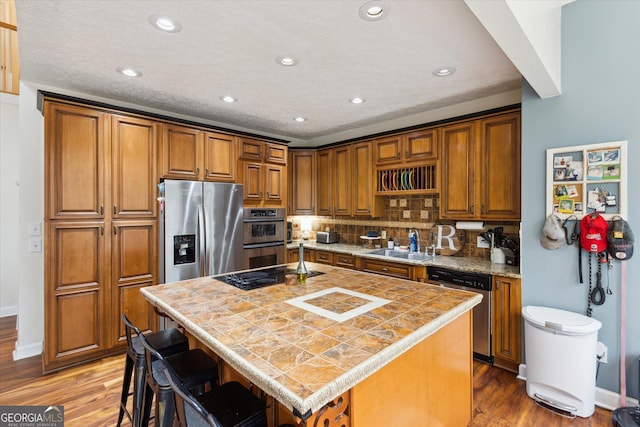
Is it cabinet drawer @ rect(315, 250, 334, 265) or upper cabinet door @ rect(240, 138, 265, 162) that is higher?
upper cabinet door @ rect(240, 138, 265, 162)

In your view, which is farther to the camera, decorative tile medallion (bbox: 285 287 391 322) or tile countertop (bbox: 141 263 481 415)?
decorative tile medallion (bbox: 285 287 391 322)

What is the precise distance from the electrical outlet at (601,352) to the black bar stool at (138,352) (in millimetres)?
2838

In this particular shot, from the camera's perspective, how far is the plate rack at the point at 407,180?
3625 millimetres

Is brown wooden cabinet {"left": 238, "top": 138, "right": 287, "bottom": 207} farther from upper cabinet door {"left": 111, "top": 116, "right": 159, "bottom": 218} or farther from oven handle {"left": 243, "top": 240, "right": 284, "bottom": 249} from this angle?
upper cabinet door {"left": 111, "top": 116, "right": 159, "bottom": 218}

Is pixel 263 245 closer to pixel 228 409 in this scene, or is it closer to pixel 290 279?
pixel 290 279

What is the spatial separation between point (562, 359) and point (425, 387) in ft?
4.50

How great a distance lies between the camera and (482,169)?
10.1ft

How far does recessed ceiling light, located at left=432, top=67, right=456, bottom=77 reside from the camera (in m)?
2.54

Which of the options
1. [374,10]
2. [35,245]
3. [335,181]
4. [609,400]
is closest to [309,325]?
[374,10]

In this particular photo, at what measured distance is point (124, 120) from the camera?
9.89 ft

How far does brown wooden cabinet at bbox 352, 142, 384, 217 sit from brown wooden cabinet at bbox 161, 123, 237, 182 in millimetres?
1626

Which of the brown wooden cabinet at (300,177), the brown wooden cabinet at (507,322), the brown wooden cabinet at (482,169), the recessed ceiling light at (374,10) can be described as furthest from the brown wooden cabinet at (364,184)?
the recessed ceiling light at (374,10)

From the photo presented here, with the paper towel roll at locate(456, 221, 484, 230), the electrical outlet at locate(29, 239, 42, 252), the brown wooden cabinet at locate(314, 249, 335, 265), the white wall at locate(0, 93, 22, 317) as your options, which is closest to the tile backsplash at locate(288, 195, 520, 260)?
the paper towel roll at locate(456, 221, 484, 230)

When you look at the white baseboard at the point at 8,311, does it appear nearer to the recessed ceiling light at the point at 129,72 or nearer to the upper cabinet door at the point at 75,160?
the upper cabinet door at the point at 75,160
